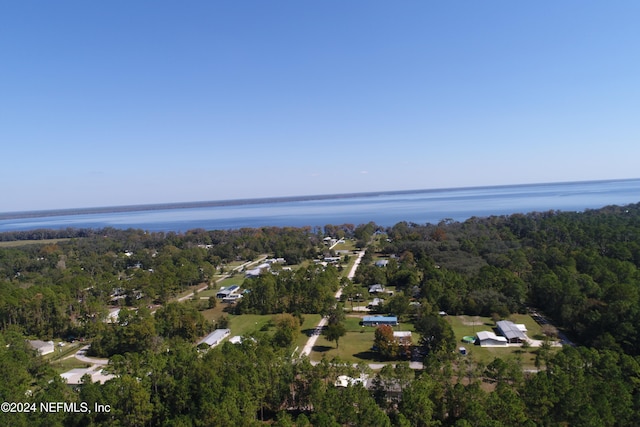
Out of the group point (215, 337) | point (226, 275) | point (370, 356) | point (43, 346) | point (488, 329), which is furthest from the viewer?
point (226, 275)

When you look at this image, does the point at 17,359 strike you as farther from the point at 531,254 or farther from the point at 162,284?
the point at 531,254

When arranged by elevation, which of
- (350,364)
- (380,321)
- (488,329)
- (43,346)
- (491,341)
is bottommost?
(488,329)

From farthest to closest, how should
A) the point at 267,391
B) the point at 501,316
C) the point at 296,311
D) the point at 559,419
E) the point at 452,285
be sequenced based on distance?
1. the point at 452,285
2. the point at 296,311
3. the point at 501,316
4. the point at 267,391
5. the point at 559,419

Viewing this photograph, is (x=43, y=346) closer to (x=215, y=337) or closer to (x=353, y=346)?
(x=215, y=337)

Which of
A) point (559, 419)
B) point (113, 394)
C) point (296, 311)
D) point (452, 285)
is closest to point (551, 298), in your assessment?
point (452, 285)

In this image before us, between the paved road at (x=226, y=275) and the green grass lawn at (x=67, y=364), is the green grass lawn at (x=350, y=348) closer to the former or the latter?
the green grass lawn at (x=67, y=364)

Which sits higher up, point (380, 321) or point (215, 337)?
point (215, 337)

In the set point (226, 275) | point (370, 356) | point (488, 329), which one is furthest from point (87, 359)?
point (488, 329)

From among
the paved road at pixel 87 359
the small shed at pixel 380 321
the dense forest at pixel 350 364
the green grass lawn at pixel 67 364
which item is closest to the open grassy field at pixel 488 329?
the dense forest at pixel 350 364
